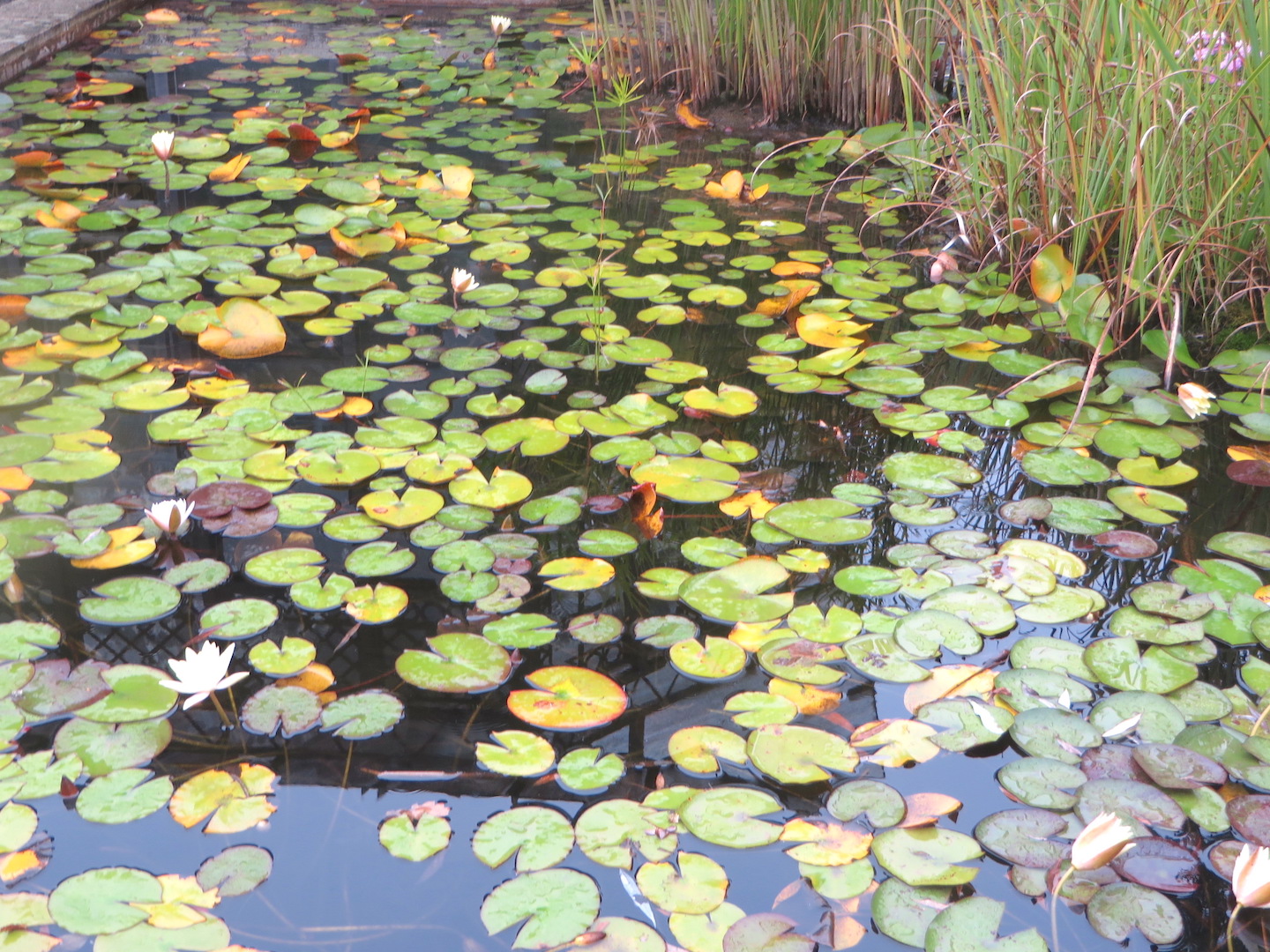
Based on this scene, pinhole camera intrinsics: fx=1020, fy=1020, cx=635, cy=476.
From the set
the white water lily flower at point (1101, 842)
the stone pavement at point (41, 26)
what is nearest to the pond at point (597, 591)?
the white water lily flower at point (1101, 842)

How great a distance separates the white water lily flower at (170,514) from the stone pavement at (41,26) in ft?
9.69

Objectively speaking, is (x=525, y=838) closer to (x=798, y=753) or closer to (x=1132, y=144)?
(x=798, y=753)

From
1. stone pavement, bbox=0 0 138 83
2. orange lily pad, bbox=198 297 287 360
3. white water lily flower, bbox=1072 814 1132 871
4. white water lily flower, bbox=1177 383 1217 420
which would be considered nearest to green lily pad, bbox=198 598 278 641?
orange lily pad, bbox=198 297 287 360

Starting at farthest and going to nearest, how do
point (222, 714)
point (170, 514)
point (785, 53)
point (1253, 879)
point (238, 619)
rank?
point (785, 53), point (170, 514), point (238, 619), point (222, 714), point (1253, 879)

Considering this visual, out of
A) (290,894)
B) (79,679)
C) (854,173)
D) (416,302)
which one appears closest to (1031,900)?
(290,894)

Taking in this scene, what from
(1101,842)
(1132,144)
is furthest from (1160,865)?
(1132,144)

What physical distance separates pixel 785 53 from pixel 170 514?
2.60 metres

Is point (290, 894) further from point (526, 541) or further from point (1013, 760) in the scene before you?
point (1013, 760)

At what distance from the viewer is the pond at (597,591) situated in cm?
Result: 105

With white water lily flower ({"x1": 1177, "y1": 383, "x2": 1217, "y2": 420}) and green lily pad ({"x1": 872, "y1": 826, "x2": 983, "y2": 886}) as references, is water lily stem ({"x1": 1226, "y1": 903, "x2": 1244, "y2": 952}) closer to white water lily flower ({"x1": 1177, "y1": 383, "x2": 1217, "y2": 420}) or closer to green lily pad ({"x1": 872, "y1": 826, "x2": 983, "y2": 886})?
green lily pad ({"x1": 872, "y1": 826, "x2": 983, "y2": 886})

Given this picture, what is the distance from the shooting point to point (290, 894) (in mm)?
1037

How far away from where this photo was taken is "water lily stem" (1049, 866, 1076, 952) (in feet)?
3.21

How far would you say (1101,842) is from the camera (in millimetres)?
919

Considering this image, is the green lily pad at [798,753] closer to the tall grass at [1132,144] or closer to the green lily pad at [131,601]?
the green lily pad at [131,601]
